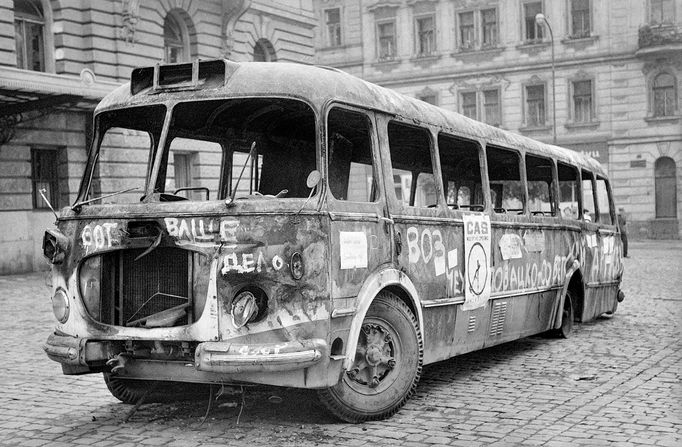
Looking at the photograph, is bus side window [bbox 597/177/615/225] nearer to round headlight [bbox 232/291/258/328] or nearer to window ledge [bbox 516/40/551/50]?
round headlight [bbox 232/291/258/328]

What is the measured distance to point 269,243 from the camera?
230 inches

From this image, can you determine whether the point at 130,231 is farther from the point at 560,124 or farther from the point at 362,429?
the point at 560,124

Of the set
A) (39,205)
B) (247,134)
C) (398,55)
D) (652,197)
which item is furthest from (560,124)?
(247,134)

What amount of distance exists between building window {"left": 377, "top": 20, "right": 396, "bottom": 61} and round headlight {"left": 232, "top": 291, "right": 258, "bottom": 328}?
137 ft

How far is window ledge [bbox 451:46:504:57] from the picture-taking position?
44.2 metres

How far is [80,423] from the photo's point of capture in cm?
658

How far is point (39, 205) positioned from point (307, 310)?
63.7 ft

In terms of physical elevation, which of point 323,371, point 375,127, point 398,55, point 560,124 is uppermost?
point 398,55

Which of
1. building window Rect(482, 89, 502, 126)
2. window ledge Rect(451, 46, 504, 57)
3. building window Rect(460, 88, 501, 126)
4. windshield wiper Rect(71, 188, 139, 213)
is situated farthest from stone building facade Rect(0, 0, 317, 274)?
Result: building window Rect(482, 89, 502, 126)

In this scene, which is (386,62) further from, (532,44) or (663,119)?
(663,119)

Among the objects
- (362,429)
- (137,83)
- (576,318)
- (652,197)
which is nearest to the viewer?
(362,429)

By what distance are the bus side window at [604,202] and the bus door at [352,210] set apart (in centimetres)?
634

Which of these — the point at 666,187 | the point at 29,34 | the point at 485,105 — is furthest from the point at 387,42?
the point at 29,34

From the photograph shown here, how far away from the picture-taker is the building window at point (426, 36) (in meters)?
45.8
